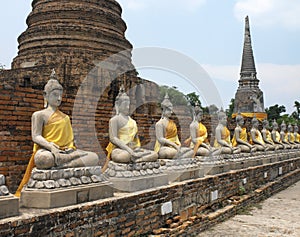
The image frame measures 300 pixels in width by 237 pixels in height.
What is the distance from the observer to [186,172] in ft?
21.8

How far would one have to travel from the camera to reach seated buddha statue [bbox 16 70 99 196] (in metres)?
4.23

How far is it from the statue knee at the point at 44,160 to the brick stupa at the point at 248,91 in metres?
26.1

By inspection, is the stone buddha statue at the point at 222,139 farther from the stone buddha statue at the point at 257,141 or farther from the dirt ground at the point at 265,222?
the stone buddha statue at the point at 257,141

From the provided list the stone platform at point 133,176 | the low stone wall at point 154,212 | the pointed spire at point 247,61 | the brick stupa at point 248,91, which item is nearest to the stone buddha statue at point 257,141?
the low stone wall at point 154,212

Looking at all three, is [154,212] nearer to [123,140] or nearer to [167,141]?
[123,140]

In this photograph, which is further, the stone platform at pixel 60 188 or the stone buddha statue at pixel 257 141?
the stone buddha statue at pixel 257 141

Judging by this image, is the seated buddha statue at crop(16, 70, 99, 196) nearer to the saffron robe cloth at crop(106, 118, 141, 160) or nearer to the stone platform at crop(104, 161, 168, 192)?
the stone platform at crop(104, 161, 168, 192)

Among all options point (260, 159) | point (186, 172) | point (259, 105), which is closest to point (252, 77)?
point (259, 105)

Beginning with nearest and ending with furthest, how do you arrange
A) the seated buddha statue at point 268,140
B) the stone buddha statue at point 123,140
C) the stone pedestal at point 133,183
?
the stone pedestal at point 133,183 < the stone buddha statue at point 123,140 < the seated buddha statue at point 268,140

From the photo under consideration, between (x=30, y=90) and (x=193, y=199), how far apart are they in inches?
127

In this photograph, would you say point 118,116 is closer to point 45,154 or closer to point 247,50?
point 45,154

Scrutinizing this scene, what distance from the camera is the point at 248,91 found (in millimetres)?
30781

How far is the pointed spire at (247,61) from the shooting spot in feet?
104

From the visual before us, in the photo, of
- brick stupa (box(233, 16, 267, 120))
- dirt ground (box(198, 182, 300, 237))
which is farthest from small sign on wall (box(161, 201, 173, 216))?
brick stupa (box(233, 16, 267, 120))
